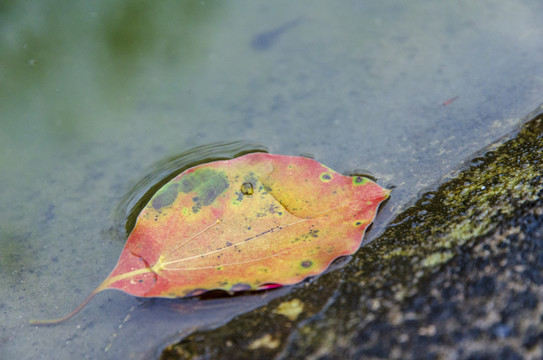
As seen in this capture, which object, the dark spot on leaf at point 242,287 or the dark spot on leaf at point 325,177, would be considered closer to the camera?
the dark spot on leaf at point 242,287

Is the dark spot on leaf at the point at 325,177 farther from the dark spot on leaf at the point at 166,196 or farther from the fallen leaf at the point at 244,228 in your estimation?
the dark spot on leaf at the point at 166,196

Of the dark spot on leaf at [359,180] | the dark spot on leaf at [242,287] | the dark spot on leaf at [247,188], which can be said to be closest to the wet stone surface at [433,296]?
the dark spot on leaf at [242,287]

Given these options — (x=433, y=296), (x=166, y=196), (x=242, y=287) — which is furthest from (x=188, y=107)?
(x=433, y=296)

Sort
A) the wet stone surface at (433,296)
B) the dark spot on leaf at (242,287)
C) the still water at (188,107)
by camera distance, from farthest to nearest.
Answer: the still water at (188,107) → the dark spot on leaf at (242,287) → the wet stone surface at (433,296)

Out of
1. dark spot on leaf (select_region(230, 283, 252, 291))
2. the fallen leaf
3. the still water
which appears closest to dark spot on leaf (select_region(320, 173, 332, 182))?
the fallen leaf

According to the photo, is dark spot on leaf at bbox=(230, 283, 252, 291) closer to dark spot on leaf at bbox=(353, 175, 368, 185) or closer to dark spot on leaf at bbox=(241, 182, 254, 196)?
dark spot on leaf at bbox=(241, 182, 254, 196)

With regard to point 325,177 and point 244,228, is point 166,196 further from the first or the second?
point 325,177
